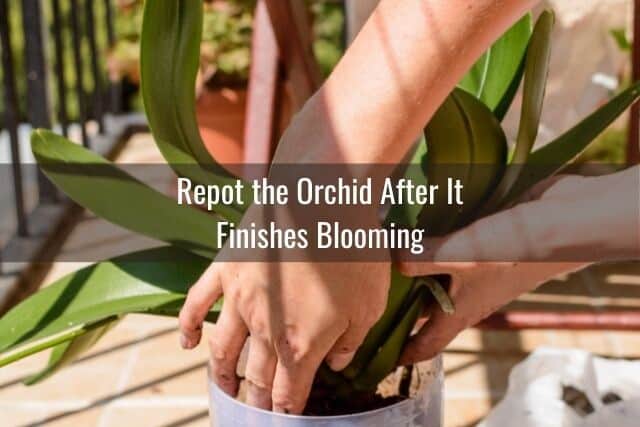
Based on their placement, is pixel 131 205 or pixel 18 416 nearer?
pixel 131 205

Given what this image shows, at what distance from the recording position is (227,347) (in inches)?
29.9

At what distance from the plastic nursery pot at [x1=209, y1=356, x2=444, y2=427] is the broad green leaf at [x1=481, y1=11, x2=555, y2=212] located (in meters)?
0.17

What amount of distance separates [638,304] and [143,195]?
1.03 m

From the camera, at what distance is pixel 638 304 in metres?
1.61

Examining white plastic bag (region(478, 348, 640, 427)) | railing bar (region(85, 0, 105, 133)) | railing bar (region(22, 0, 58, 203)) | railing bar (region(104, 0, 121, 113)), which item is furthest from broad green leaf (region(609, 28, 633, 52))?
railing bar (region(104, 0, 121, 113))

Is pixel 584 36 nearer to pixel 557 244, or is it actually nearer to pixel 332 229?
pixel 557 244

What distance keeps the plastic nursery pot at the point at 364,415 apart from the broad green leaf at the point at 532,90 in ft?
0.56

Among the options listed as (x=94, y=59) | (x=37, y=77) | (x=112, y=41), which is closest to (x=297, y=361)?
(x=37, y=77)

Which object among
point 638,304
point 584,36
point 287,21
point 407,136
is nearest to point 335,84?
point 407,136

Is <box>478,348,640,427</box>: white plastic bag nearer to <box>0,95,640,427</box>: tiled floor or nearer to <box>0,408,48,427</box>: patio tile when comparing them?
<box>0,95,640,427</box>: tiled floor

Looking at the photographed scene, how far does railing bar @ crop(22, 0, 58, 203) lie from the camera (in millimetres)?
2020

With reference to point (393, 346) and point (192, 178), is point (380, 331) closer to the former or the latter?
point (393, 346)

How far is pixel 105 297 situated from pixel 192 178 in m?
0.14

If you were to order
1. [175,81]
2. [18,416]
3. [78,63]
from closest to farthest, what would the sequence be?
1. [175,81]
2. [18,416]
3. [78,63]
